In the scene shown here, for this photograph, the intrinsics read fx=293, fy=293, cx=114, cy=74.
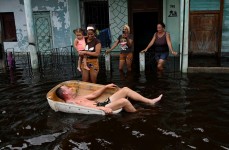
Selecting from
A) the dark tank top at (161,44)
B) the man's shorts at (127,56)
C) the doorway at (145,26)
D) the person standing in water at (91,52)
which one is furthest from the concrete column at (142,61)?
the doorway at (145,26)

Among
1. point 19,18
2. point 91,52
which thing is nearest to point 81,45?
point 91,52

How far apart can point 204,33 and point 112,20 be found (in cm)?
431

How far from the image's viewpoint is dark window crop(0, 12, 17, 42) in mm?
15727

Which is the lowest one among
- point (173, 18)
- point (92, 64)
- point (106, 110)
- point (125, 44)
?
point (106, 110)

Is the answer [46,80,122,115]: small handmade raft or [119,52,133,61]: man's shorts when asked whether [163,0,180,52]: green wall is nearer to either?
[119,52,133,61]: man's shorts

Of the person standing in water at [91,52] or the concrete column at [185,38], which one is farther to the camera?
the concrete column at [185,38]

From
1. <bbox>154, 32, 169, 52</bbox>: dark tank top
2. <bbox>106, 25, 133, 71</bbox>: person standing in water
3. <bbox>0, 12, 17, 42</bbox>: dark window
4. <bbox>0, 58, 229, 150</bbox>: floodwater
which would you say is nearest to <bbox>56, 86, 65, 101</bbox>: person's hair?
<bbox>0, 58, 229, 150</bbox>: floodwater

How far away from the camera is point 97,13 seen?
1434 cm

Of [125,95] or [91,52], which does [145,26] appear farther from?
[125,95]

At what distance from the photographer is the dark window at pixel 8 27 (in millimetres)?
15727

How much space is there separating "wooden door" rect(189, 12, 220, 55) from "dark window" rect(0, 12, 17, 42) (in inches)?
367

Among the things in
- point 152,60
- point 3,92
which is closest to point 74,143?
point 3,92

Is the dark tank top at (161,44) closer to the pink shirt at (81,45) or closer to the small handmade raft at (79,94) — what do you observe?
the pink shirt at (81,45)

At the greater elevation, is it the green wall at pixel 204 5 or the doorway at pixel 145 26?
the green wall at pixel 204 5
